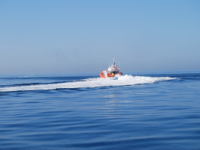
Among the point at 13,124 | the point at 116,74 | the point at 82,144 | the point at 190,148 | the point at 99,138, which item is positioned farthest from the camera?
the point at 116,74

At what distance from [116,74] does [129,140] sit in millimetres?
72688

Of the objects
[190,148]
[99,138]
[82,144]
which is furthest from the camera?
[99,138]

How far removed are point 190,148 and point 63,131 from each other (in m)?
4.59

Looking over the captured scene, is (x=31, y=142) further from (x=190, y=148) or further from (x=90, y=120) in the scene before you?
(x=190, y=148)

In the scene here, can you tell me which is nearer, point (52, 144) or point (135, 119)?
point (52, 144)

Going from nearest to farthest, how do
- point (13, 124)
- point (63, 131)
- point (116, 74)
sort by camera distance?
1. point (63, 131)
2. point (13, 124)
3. point (116, 74)

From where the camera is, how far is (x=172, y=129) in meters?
8.90

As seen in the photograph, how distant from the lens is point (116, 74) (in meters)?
80.0

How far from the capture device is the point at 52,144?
7148 mm

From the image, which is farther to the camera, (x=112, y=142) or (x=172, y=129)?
(x=172, y=129)

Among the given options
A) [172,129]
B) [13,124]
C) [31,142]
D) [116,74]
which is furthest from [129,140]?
[116,74]

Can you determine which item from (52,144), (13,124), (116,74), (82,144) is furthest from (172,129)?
(116,74)

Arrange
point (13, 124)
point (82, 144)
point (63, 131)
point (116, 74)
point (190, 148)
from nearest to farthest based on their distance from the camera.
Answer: point (190, 148)
point (82, 144)
point (63, 131)
point (13, 124)
point (116, 74)

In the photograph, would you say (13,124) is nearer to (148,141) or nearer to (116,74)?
(148,141)
